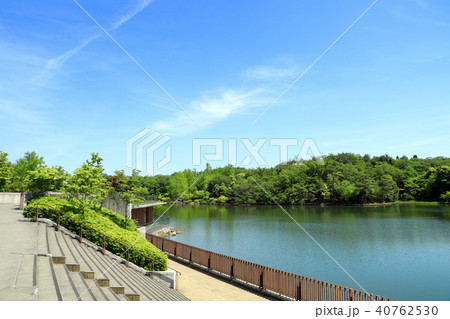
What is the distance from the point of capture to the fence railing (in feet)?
36.7

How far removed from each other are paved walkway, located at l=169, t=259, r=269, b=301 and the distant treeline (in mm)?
71598

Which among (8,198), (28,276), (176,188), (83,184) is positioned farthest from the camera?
(176,188)

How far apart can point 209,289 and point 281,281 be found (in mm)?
3414

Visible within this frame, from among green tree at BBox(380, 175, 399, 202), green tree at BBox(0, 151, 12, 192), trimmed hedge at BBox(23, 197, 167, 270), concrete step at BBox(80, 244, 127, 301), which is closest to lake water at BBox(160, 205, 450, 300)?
trimmed hedge at BBox(23, 197, 167, 270)

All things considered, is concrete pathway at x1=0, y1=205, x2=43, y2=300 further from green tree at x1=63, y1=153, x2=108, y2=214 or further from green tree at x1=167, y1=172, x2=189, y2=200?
green tree at x1=167, y1=172, x2=189, y2=200

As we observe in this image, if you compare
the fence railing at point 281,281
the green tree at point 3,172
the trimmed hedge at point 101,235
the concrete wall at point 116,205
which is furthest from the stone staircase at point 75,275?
the green tree at point 3,172

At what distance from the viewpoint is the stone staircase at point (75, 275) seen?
25.0ft

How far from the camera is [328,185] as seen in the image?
9000 cm

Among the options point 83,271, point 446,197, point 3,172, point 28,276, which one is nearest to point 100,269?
point 83,271

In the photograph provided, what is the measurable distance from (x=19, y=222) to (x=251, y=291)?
12.4 metres

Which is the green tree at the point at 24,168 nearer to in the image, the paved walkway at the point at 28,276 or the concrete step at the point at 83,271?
the paved walkway at the point at 28,276
